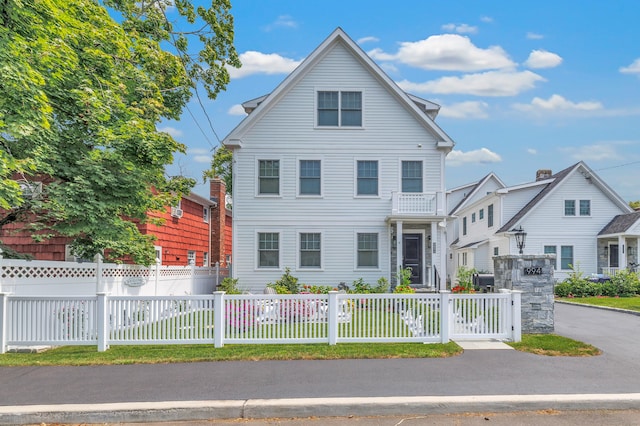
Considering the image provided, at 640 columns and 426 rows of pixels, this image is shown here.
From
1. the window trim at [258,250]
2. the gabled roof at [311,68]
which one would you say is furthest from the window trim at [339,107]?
the window trim at [258,250]

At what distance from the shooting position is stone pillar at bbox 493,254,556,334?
10.0 metres

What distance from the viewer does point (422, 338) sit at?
8.94 metres

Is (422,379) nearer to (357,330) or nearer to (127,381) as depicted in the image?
(357,330)

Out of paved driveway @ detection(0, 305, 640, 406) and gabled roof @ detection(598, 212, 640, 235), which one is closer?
paved driveway @ detection(0, 305, 640, 406)

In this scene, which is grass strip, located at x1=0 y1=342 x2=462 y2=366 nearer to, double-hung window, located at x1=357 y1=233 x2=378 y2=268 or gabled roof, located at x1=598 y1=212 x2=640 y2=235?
double-hung window, located at x1=357 y1=233 x2=378 y2=268

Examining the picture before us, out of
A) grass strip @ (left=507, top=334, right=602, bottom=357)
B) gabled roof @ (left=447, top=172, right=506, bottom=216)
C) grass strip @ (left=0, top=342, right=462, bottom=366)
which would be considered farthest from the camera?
gabled roof @ (left=447, top=172, right=506, bottom=216)

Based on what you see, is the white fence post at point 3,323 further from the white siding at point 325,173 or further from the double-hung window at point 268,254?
the double-hung window at point 268,254

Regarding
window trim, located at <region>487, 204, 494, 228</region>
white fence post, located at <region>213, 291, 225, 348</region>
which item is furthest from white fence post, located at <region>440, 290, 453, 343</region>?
window trim, located at <region>487, 204, 494, 228</region>

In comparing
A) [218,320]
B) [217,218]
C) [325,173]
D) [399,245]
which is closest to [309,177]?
[325,173]

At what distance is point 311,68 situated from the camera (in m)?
18.3

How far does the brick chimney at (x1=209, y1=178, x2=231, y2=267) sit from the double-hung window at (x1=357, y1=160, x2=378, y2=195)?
951 centimetres

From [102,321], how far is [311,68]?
43.0 feet

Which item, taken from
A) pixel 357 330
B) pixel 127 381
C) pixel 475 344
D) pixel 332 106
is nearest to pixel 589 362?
pixel 475 344

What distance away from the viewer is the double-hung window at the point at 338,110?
1838 centimetres
